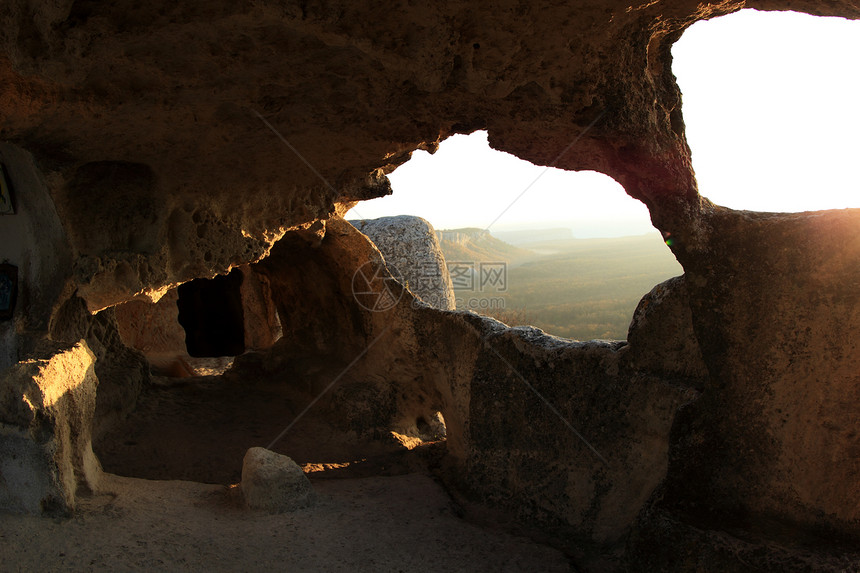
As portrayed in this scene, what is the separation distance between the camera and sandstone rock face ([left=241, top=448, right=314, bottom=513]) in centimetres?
310

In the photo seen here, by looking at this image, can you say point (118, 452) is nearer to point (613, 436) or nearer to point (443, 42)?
point (613, 436)

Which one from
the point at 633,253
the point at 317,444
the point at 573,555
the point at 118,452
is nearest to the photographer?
the point at 573,555

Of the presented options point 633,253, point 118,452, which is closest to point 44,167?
point 118,452

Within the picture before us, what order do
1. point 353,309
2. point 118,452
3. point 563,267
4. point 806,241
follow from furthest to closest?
point 563,267 → point 353,309 → point 118,452 → point 806,241

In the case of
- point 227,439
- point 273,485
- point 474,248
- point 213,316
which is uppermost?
point 474,248

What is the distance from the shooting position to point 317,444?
179 inches

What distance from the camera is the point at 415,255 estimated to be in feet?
25.0

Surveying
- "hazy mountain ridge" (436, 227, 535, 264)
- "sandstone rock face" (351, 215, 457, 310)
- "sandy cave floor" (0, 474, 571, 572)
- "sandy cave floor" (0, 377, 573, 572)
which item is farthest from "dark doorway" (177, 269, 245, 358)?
"hazy mountain ridge" (436, 227, 535, 264)

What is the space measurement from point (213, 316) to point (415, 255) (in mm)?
2594

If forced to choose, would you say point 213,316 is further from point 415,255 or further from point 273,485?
point 273,485

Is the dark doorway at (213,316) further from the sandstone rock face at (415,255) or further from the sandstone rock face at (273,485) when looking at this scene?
the sandstone rock face at (273,485)

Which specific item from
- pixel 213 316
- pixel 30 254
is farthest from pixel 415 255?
pixel 30 254

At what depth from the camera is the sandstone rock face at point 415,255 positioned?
7.50 meters

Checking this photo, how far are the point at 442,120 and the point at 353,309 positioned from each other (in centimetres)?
220
